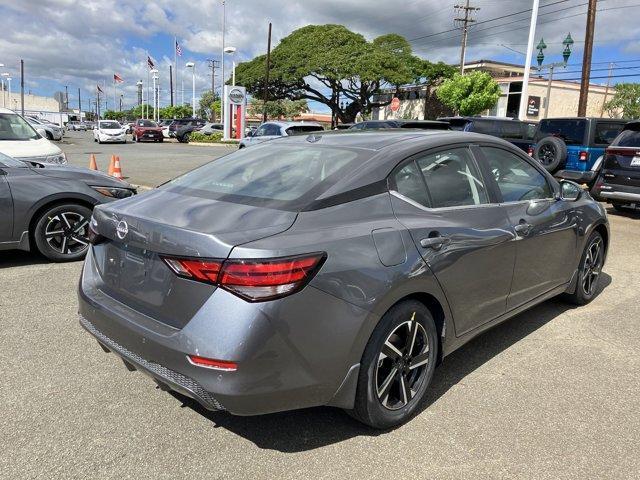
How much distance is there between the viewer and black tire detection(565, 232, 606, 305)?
468cm

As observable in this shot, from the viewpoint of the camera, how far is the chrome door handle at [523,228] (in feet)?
11.7

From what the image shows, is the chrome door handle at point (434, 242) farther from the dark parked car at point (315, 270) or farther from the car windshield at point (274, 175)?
the car windshield at point (274, 175)

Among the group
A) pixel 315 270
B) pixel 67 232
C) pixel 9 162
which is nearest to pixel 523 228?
pixel 315 270

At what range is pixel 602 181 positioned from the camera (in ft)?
31.7

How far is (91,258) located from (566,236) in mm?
3491

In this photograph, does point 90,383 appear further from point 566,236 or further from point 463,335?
point 566,236

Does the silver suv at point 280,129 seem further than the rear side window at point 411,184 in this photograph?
Yes

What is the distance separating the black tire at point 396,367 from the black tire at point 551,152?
377 inches

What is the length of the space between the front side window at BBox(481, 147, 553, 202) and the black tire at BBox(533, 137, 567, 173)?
7.88 meters

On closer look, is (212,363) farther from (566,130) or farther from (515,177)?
(566,130)

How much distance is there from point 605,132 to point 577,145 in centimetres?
74


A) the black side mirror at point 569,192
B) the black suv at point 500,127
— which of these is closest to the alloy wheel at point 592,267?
the black side mirror at point 569,192

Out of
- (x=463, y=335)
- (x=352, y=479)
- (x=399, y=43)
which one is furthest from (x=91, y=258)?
(x=399, y=43)

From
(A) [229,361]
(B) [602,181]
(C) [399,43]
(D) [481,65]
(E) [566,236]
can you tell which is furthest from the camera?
(D) [481,65]
